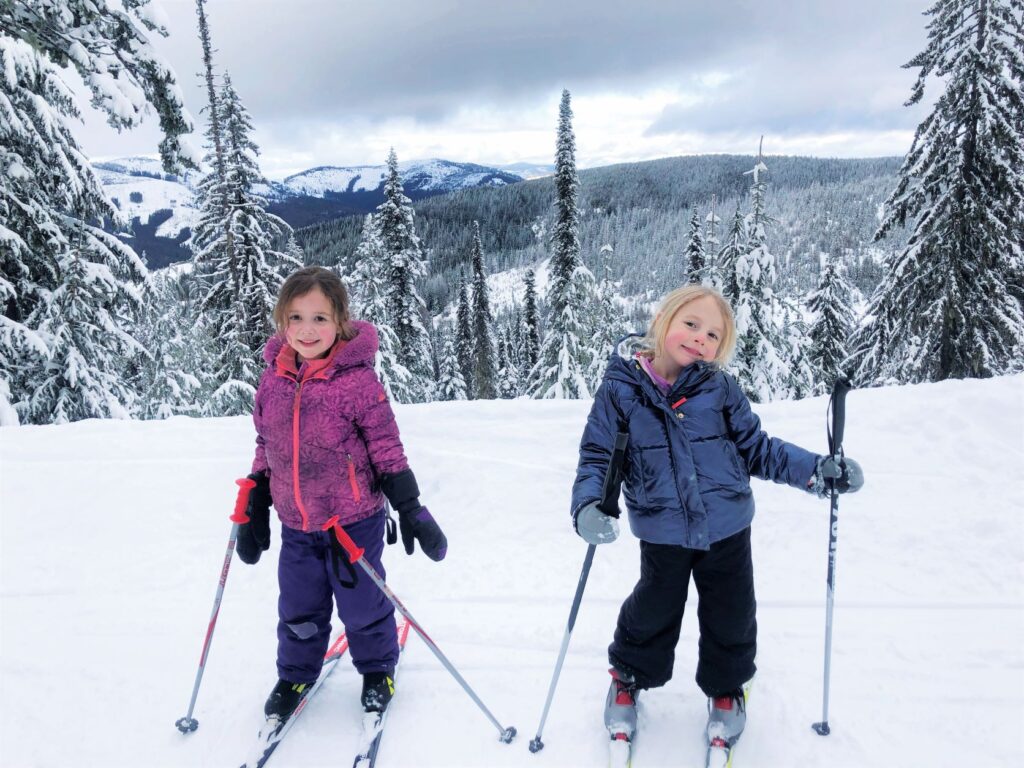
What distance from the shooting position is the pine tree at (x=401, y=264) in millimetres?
22672

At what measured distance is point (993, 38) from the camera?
38.2ft

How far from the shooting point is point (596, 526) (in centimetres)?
253

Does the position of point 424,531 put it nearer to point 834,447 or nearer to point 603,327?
point 834,447

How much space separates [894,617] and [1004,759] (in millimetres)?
1007

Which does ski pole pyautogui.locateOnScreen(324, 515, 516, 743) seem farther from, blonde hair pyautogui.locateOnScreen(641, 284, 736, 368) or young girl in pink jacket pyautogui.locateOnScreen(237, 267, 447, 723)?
blonde hair pyautogui.locateOnScreen(641, 284, 736, 368)

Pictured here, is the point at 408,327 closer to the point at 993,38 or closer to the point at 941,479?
the point at 993,38

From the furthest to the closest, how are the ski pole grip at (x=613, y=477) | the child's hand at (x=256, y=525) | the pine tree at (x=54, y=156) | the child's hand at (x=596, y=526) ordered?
1. the pine tree at (x=54, y=156)
2. the child's hand at (x=256, y=525)
3. the ski pole grip at (x=613, y=477)
4. the child's hand at (x=596, y=526)

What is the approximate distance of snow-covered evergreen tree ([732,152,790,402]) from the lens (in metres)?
17.2

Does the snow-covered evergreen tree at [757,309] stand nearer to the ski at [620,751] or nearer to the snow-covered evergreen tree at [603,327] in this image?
the snow-covered evergreen tree at [603,327]

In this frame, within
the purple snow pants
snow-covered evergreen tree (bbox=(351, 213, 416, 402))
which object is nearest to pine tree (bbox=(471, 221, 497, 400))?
snow-covered evergreen tree (bbox=(351, 213, 416, 402))

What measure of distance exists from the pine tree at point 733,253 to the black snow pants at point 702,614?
1643cm

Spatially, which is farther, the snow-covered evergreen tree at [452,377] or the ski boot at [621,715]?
the snow-covered evergreen tree at [452,377]

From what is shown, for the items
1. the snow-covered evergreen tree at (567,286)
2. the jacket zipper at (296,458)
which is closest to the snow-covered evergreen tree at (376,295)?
the snow-covered evergreen tree at (567,286)

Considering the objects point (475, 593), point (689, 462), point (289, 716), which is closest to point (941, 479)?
point (689, 462)
